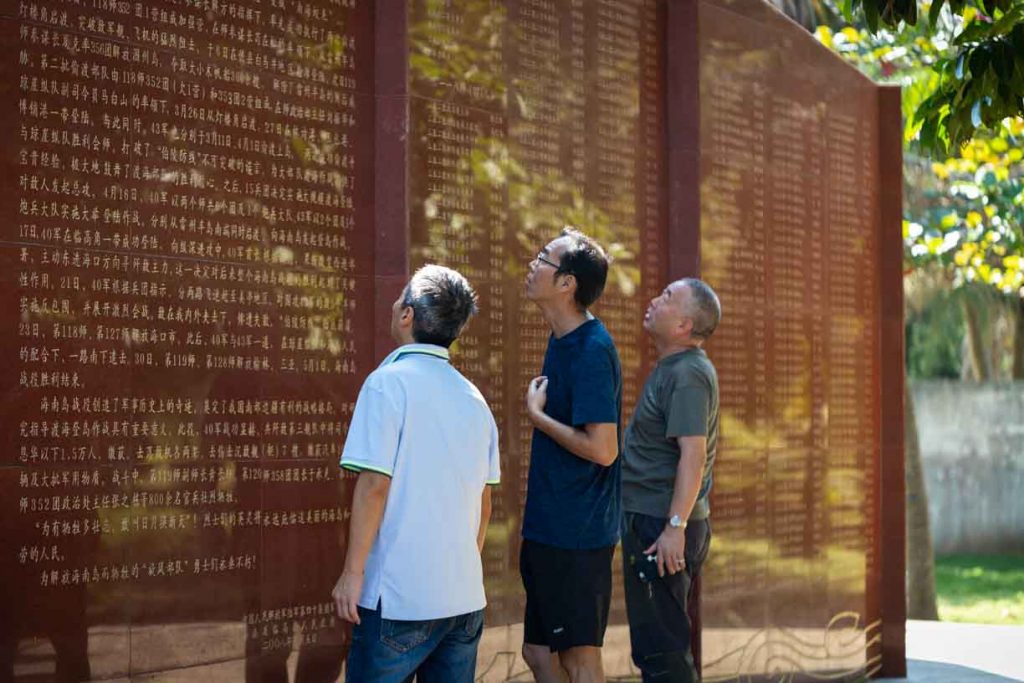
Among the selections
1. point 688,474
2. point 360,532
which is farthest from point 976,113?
point 360,532

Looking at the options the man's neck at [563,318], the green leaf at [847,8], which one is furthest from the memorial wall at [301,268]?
the green leaf at [847,8]

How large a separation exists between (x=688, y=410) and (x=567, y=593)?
0.88 metres

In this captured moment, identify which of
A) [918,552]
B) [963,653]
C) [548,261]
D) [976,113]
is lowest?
[963,653]

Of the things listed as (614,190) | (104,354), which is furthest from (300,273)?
(614,190)

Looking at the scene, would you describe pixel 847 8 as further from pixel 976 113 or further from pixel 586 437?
pixel 586 437

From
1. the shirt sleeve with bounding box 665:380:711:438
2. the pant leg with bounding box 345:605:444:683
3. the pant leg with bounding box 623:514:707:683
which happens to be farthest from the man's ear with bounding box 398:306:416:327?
the pant leg with bounding box 623:514:707:683

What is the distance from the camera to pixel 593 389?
4.39 metres

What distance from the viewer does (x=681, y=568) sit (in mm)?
5004

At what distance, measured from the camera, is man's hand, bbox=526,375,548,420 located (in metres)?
4.41

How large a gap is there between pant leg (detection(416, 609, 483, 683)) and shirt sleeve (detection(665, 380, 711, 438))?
1.49 metres

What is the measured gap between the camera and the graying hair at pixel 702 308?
16.9ft

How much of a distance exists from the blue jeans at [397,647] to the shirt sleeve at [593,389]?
0.88m

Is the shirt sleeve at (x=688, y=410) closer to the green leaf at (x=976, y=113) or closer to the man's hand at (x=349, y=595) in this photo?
the green leaf at (x=976, y=113)

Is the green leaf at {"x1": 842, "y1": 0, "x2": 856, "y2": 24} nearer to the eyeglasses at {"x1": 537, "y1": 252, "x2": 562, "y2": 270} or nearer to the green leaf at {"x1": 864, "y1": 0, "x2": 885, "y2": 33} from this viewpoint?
the green leaf at {"x1": 864, "y1": 0, "x2": 885, "y2": 33}
